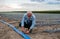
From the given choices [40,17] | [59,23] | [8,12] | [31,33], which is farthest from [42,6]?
[31,33]

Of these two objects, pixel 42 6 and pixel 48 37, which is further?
pixel 42 6

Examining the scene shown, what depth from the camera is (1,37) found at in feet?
19.1

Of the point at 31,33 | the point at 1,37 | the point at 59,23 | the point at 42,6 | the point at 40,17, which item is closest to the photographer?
the point at 1,37

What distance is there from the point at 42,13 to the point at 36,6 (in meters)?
0.63

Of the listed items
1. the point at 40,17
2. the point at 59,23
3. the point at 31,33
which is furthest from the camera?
the point at 40,17

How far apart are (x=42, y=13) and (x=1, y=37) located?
14.3 feet

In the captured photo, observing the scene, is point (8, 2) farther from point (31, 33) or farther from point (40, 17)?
point (31, 33)

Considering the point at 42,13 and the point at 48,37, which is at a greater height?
the point at 48,37

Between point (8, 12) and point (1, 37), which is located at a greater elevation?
point (1, 37)

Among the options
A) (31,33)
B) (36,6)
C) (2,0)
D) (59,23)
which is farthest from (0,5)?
(31,33)

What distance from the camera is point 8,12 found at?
10516 millimetres

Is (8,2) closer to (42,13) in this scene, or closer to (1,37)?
(42,13)

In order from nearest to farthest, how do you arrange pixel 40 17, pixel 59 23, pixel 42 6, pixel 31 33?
pixel 31 33 < pixel 59 23 < pixel 40 17 < pixel 42 6

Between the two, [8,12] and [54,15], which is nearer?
[54,15]
